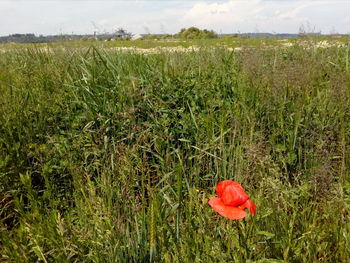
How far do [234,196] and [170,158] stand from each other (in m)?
1.06

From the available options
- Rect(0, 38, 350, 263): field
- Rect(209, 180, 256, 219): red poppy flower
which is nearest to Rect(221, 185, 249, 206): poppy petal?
Rect(209, 180, 256, 219): red poppy flower

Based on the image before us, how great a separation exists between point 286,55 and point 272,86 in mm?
2236

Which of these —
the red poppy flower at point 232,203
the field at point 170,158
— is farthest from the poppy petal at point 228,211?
the field at point 170,158

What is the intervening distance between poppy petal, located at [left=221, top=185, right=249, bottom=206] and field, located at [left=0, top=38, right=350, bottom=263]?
0.17 meters

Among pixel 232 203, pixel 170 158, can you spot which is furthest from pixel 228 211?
pixel 170 158

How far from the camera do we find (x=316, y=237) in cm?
167

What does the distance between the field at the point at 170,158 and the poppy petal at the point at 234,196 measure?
0.57 feet

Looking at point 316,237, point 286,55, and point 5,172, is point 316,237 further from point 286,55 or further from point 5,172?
point 286,55

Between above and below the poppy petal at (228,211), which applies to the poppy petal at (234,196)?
above

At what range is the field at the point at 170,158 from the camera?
1.68m

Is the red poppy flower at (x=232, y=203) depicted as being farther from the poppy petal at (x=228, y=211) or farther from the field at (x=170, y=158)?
the field at (x=170, y=158)

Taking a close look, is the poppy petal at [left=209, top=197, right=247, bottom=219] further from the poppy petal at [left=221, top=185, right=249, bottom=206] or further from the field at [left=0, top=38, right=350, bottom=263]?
the field at [left=0, top=38, right=350, bottom=263]

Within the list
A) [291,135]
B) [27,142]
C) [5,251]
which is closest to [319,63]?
[291,135]

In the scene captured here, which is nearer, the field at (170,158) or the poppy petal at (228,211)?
the poppy petal at (228,211)
